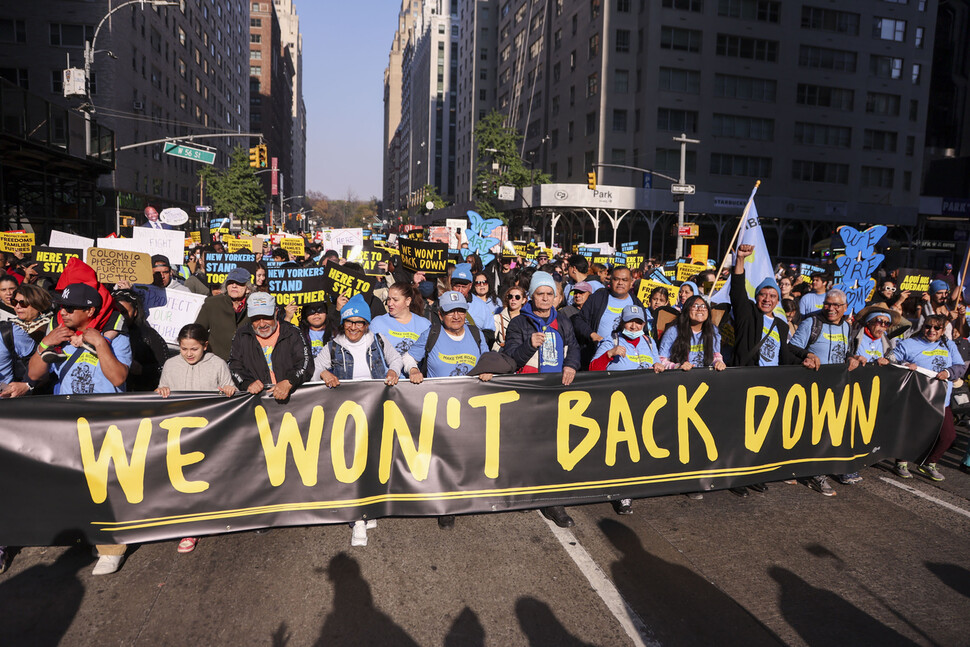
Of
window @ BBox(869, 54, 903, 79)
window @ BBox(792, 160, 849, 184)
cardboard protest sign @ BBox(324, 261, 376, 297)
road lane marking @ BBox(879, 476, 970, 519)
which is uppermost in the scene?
window @ BBox(869, 54, 903, 79)

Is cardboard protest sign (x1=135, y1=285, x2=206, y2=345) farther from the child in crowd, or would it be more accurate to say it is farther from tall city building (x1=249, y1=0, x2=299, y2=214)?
tall city building (x1=249, y1=0, x2=299, y2=214)

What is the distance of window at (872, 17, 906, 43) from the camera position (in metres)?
49.2

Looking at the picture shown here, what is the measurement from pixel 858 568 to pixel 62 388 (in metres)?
5.99

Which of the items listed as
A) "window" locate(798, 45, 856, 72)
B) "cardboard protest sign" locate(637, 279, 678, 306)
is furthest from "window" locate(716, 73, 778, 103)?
"cardboard protest sign" locate(637, 279, 678, 306)

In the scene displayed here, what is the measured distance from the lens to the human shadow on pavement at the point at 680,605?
3.93 metres

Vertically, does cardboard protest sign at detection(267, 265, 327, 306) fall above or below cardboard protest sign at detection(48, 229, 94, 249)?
below

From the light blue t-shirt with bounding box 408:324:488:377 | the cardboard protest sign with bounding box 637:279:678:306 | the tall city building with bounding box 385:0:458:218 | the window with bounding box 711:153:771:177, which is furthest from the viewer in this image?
the tall city building with bounding box 385:0:458:218

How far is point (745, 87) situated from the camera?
47.0 metres

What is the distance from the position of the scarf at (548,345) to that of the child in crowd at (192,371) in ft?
A: 8.58

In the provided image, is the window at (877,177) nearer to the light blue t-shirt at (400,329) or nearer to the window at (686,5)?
the window at (686,5)

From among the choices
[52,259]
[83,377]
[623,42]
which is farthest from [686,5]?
[83,377]

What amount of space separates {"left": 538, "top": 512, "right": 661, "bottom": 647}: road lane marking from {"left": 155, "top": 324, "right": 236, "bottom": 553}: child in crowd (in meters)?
2.84

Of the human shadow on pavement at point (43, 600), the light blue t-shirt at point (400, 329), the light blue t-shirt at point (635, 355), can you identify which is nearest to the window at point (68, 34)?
the light blue t-shirt at point (400, 329)

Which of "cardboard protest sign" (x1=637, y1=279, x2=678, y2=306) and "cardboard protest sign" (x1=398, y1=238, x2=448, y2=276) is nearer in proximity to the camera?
"cardboard protest sign" (x1=637, y1=279, x2=678, y2=306)
